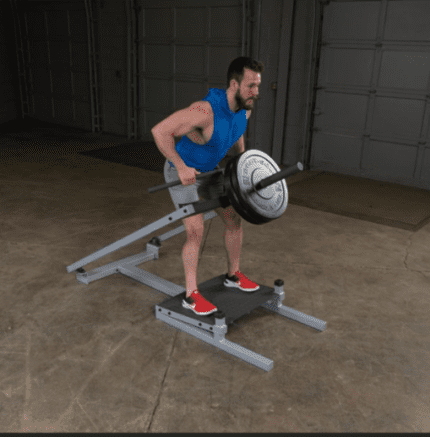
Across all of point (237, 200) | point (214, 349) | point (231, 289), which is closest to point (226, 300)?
point (231, 289)

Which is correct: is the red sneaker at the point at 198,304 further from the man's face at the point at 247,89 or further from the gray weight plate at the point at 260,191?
the man's face at the point at 247,89

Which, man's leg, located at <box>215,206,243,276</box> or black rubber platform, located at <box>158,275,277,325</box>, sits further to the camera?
man's leg, located at <box>215,206,243,276</box>

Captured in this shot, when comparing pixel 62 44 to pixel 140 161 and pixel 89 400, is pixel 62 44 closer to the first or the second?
pixel 140 161

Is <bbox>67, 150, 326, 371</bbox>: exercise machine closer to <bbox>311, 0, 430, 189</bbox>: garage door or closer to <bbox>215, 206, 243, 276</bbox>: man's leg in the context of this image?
<bbox>215, 206, 243, 276</bbox>: man's leg

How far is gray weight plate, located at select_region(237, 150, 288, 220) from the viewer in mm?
2451

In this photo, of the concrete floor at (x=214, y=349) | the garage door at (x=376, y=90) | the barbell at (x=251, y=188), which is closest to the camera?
the concrete floor at (x=214, y=349)

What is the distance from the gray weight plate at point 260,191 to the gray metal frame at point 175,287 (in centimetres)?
22

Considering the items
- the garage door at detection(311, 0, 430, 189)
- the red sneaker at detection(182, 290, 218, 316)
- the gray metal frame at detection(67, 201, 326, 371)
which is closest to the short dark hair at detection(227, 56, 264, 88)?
the gray metal frame at detection(67, 201, 326, 371)

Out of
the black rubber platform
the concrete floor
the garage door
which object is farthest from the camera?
the garage door

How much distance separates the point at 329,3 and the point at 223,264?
4506mm

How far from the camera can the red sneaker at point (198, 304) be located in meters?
2.72

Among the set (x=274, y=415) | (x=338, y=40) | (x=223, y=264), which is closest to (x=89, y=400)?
(x=274, y=415)

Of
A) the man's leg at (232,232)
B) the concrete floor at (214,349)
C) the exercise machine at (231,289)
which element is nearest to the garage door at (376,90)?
the concrete floor at (214,349)

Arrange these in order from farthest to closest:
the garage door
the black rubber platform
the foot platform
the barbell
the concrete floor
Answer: the garage door
the black rubber platform
the foot platform
the barbell
the concrete floor
